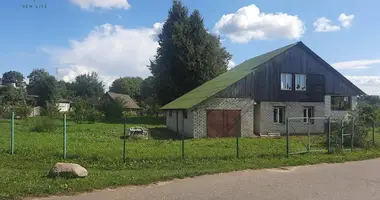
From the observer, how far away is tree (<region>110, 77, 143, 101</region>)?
109 metres

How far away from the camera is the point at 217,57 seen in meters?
47.8

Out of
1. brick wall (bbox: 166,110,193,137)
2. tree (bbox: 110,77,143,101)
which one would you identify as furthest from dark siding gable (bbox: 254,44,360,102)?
tree (bbox: 110,77,143,101)

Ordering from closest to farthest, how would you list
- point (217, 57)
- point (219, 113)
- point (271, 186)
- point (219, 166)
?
point (271, 186), point (219, 166), point (219, 113), point (217, 57)

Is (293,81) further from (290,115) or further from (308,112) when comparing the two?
(308,112)

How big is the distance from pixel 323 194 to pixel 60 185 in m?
5.94

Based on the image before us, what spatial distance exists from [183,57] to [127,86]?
67.8 metres

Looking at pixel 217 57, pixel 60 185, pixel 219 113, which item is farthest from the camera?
pixel 217 57

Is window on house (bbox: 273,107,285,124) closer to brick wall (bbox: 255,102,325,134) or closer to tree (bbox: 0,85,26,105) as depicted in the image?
brick wall (bbox: 255,102,325,134)

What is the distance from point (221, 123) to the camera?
83.3 ft

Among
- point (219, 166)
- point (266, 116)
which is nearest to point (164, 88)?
point (266, 116)

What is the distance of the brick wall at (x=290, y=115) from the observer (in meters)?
27.3

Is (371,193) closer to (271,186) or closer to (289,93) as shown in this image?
(271,186)

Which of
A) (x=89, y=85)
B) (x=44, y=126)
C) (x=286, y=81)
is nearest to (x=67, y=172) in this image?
(x=44, y=126)

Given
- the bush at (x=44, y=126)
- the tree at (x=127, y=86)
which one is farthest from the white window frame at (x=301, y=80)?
the tree at (x=127, y=86)
